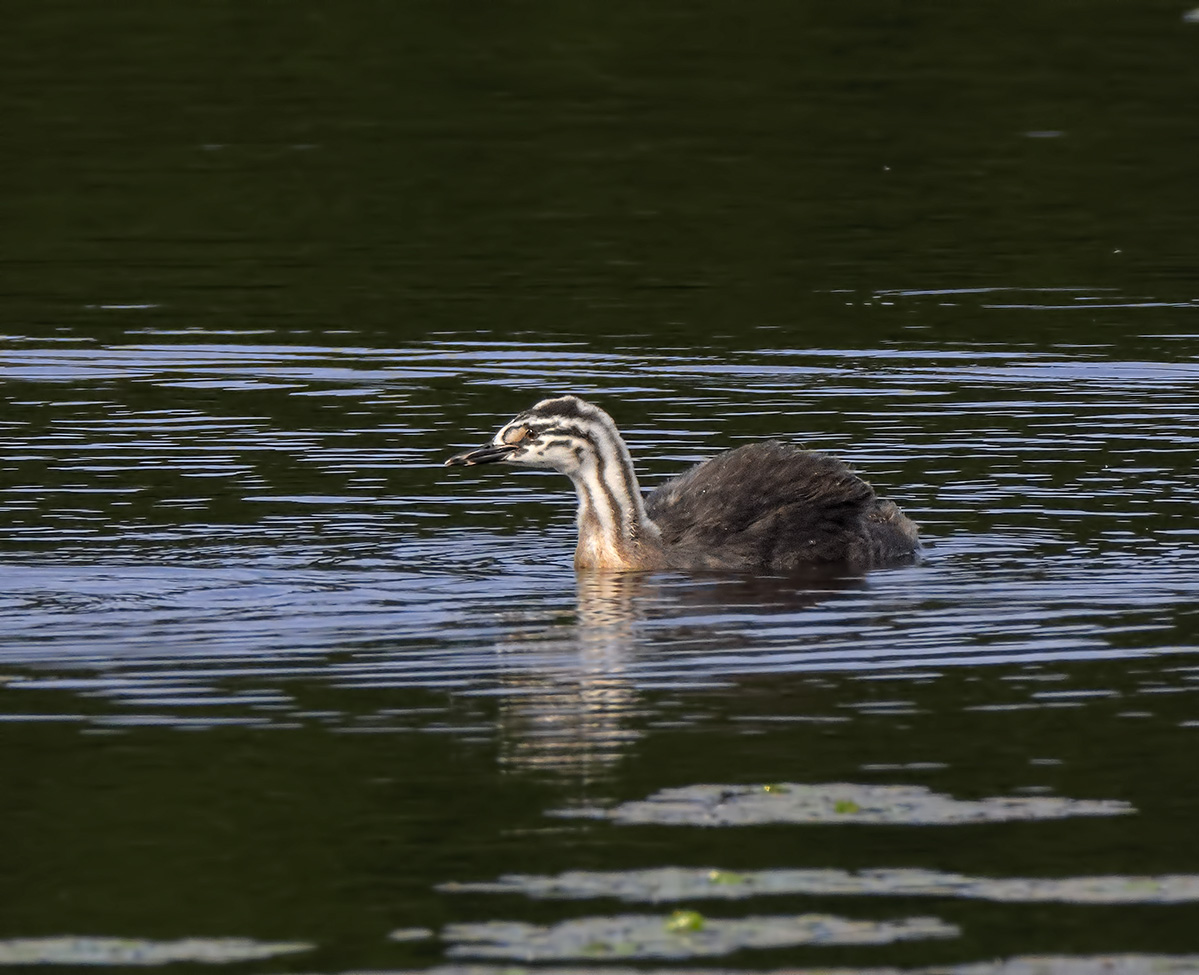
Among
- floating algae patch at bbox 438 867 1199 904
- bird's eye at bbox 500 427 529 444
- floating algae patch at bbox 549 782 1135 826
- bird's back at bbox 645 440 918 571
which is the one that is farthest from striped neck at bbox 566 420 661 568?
floating algae patch at bbox 438 867 1199 904

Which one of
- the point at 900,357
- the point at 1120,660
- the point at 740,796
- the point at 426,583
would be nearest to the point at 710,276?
the point at 900,357

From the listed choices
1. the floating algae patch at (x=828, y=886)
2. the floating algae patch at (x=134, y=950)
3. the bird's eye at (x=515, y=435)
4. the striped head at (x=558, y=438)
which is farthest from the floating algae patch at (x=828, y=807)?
the bird's eye at (x=515, y=435)

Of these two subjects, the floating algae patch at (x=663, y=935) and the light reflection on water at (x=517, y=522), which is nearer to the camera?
the floating algae patch at (x=663, y=935)

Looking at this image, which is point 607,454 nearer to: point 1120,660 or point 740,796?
point 1120,660

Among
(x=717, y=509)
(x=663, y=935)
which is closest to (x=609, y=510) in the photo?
(x=717, y=509)

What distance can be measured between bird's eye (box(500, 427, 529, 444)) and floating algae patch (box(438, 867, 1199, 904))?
272 inches

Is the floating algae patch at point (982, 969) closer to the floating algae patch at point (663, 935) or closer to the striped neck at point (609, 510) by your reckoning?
the floating algae patch at point (663, 935)

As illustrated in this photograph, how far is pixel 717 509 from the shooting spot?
16.3 metres

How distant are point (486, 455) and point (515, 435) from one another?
0.22m

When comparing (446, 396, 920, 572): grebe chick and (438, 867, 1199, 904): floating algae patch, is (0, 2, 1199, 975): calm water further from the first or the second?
(446, 396, 920, 572): grebe chick

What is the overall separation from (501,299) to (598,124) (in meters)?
9.36

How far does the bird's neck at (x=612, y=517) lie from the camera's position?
52.6 feet

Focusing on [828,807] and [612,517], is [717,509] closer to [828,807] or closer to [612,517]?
[612,517]

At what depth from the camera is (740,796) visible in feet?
34.4
